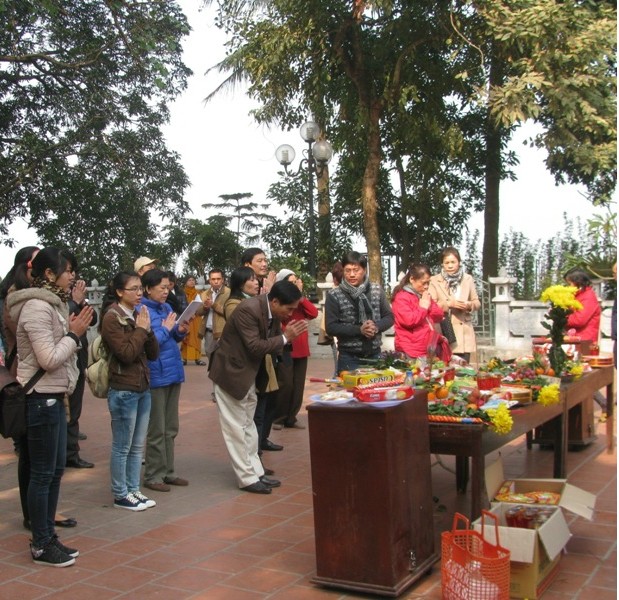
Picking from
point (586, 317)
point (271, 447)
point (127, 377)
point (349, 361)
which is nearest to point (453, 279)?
point (586, 317)

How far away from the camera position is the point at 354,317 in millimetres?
6723

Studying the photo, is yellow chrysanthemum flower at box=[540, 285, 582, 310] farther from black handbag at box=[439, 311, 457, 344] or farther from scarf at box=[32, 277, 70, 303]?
scarf at box=[32, 277, 70, 303]

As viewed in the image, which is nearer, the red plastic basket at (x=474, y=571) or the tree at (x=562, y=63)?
the red plastic basket at (x=474, y=571)

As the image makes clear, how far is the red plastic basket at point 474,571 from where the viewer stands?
3609 mm

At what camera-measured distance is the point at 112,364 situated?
5367mm

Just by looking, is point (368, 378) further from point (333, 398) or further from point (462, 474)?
point (462, 474)

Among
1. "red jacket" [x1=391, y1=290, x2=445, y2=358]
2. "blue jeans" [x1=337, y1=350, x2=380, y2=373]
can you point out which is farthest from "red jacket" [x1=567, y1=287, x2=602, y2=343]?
"blue jeans" [x1=337, y1=350, x2=380, y2=373]

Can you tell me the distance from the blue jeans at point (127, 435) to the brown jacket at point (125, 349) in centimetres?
8

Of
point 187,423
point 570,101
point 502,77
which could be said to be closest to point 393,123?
point 502,77

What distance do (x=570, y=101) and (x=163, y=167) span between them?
10.4 m

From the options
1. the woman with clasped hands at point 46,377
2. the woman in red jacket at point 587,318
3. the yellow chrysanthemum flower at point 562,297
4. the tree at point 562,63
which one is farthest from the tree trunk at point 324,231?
the woman with clasped hands at point 46,377

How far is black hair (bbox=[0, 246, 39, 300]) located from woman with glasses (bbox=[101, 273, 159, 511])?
2.03 feet

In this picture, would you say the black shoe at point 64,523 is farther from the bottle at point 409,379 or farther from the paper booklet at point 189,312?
the bottle at point 409,379

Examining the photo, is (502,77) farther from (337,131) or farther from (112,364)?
(112,364)
